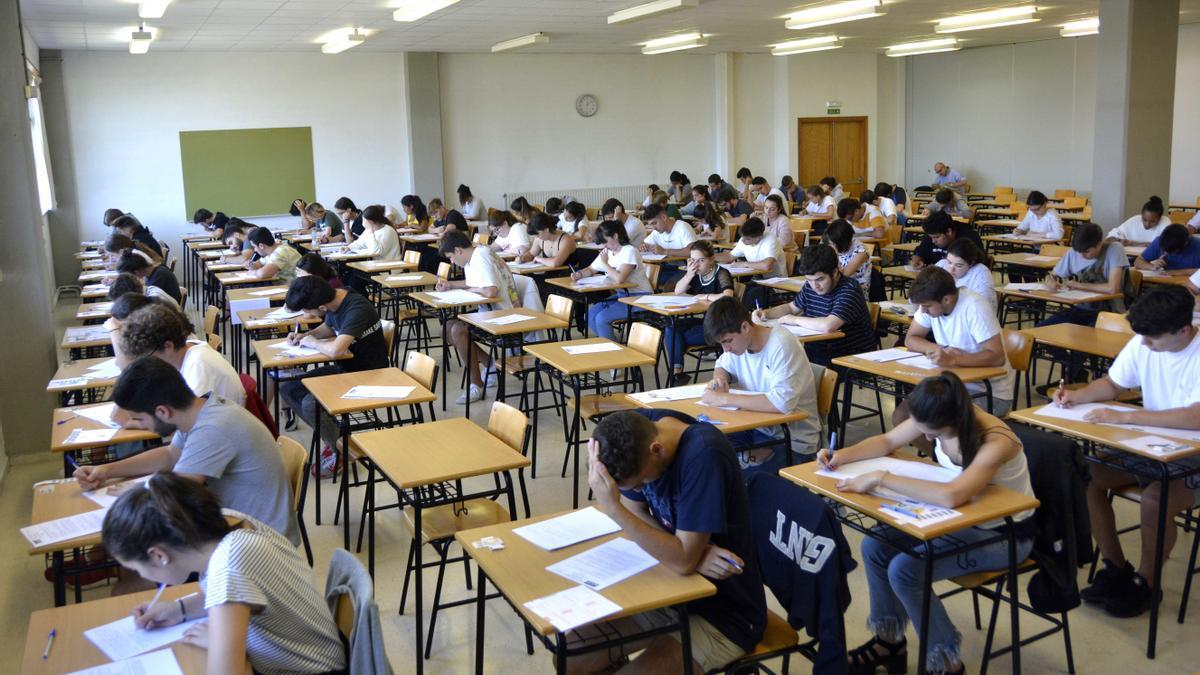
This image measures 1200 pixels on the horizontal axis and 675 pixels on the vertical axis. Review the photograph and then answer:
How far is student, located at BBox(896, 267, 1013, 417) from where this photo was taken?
4.71 meters

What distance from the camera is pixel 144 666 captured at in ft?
7.32

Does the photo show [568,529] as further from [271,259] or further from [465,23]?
[465,23]

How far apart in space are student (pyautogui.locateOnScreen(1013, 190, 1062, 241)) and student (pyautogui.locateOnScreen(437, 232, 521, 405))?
593 centimetres

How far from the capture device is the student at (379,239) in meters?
10.3

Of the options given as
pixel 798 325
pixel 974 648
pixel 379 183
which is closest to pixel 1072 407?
pixel 974 648

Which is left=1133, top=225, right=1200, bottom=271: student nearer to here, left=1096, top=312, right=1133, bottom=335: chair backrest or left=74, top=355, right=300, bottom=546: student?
left=1096, top=312, right=1133, bottom=335: chair backrest

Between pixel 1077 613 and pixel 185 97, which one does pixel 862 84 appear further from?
pixel 1077 613

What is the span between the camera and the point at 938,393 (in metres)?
2.92

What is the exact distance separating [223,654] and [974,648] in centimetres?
258

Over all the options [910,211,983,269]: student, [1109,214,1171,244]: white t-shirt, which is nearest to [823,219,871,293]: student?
[910,211,983,269]: student

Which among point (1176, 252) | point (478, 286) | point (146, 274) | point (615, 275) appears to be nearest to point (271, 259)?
point (146, 274)

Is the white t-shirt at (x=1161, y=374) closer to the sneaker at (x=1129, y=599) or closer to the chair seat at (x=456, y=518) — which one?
the sneaker at (x=1129, y=599)

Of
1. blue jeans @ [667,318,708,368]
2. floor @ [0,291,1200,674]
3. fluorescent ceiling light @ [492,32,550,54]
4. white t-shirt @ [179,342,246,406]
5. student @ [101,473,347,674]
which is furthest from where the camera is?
fluorescent ceiling light @ [492,32,550,54]

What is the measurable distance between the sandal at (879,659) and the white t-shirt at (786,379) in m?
1.08
